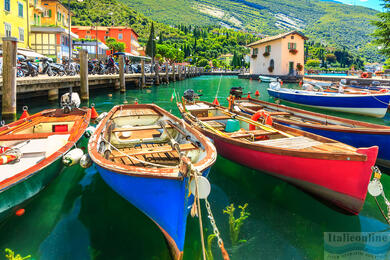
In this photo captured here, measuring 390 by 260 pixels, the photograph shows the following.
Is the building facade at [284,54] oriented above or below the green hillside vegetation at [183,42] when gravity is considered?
below

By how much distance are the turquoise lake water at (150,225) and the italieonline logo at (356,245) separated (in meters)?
0.13

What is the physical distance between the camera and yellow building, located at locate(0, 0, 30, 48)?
2297 cm

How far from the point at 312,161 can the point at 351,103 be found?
481 inches

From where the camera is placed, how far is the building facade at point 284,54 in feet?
166

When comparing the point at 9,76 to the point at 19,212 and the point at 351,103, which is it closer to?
the point at 19,212

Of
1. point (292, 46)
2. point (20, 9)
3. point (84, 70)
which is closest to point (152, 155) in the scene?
point (84, 70)

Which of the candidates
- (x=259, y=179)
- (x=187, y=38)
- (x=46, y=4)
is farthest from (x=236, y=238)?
(x=187, y=38)

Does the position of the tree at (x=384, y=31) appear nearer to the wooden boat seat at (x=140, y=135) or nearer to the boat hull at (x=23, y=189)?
the wooden boat seat at (x=140, y=135)

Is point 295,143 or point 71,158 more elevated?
point 295,143

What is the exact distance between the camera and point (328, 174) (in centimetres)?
532

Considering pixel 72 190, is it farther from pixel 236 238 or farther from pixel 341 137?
pixel 341 137

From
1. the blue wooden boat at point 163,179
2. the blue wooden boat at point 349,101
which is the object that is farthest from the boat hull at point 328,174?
the blue wooden boat at point 349,101

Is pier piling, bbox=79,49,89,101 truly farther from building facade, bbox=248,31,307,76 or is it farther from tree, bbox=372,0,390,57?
building facade, bbox=248,31,307,76

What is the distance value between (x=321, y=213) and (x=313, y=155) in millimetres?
1208
